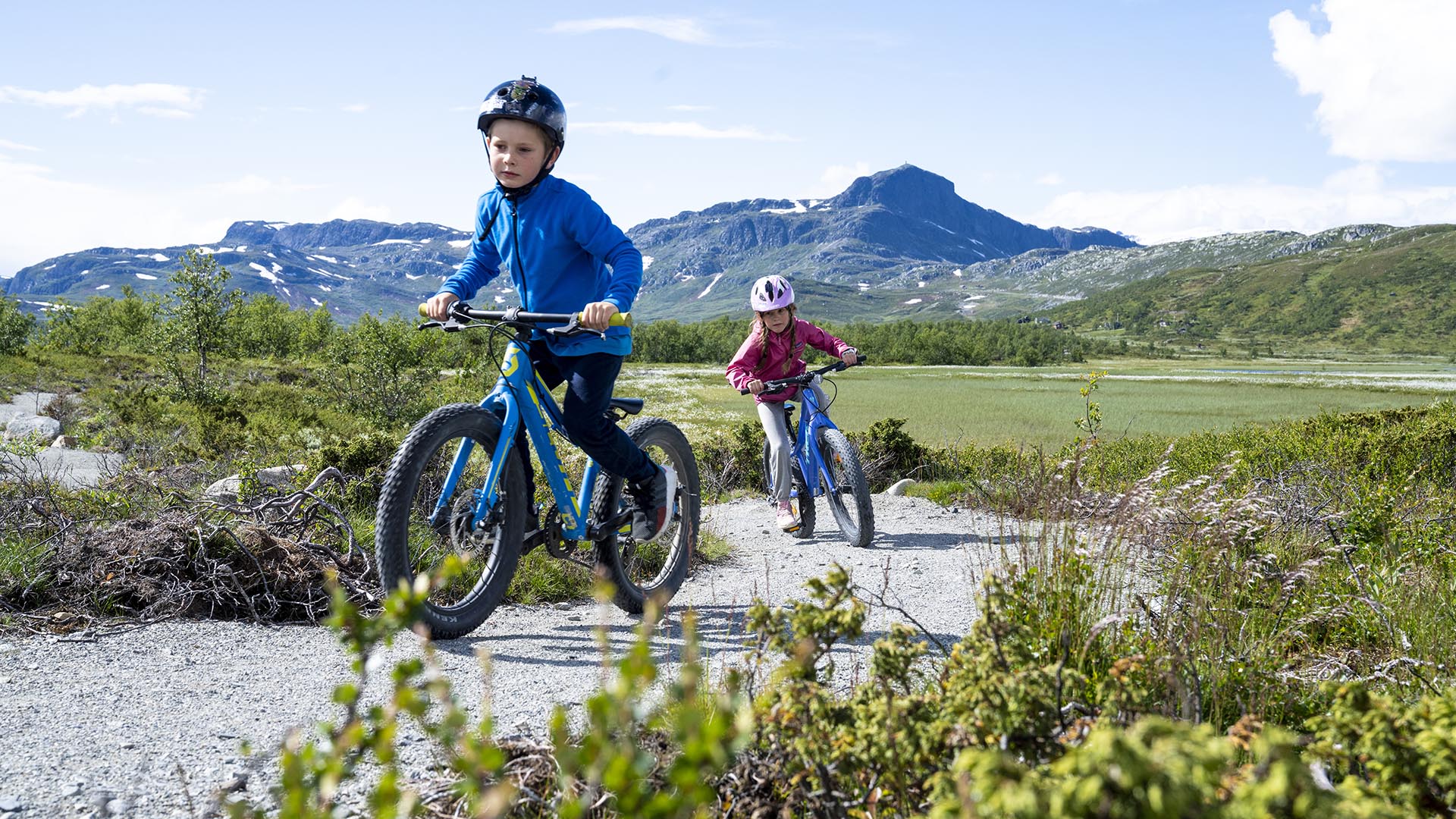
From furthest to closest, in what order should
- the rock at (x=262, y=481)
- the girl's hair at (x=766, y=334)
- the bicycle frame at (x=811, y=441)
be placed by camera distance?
1. the bicycle frame at (x=811, y=441)
2. the girl's hair at (x=766, y=334)
3. the rock at (x=262, y=481)

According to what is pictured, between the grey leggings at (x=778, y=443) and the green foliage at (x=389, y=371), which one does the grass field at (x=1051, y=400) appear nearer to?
the green foliage at (x=389, y=371)

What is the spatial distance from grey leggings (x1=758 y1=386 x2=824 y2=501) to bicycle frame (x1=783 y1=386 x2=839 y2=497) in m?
0.08

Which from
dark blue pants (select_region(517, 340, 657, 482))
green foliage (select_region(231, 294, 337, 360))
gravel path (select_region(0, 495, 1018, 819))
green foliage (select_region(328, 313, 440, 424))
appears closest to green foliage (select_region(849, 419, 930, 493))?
gravel path (select_region(0, 495, 1018, 819))

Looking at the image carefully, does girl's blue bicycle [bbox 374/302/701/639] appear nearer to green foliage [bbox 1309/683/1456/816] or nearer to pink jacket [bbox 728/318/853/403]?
green foliage [bbox 1309/683/1456/816]

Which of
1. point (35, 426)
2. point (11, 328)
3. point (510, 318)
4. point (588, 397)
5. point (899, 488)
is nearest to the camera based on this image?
point (510, 318)

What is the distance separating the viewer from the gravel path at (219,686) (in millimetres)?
2598

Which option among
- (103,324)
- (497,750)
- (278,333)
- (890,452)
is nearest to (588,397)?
(497,750)

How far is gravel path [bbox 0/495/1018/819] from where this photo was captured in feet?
8.52

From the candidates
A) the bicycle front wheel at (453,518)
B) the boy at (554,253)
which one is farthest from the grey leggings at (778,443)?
the bicycle front wheel at (453,518)

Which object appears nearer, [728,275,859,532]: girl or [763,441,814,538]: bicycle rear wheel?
[728,275,859,532]: girl

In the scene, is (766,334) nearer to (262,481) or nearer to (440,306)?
(440,306)

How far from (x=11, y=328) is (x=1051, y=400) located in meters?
45.4

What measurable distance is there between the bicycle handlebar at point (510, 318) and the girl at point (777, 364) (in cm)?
380

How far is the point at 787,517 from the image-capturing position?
8391 mm
